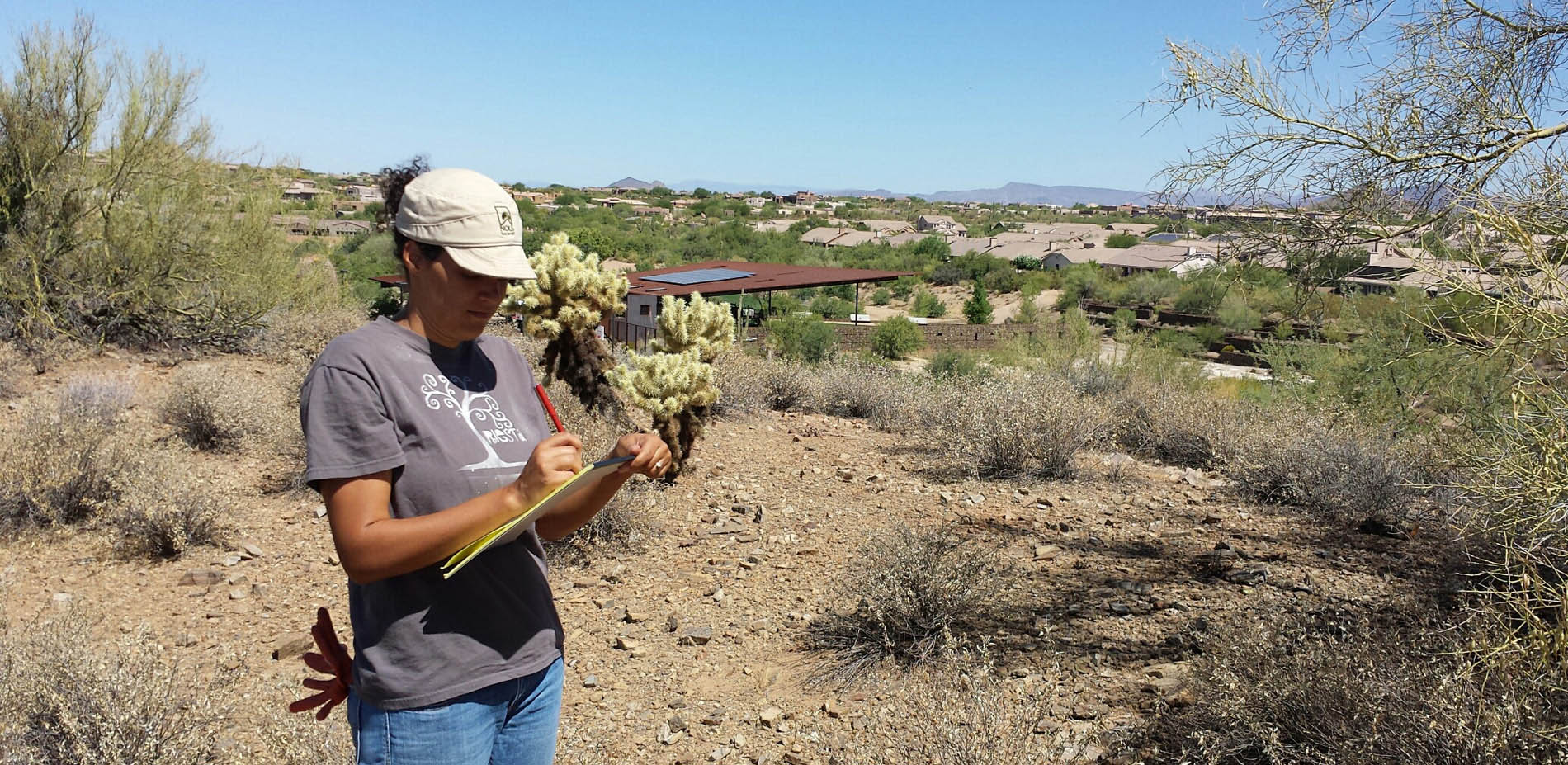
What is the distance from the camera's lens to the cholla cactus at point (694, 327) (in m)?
7.26

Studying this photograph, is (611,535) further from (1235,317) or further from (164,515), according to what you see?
(1235,317)

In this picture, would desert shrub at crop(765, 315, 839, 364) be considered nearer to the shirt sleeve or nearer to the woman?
the woman

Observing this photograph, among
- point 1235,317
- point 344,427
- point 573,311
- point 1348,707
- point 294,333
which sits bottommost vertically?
point 1235,317

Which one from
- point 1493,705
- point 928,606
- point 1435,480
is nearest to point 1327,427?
point 1435,480

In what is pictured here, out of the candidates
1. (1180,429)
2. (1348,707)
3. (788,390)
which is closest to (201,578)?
(1348,707)

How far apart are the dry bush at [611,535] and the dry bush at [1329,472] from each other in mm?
4001

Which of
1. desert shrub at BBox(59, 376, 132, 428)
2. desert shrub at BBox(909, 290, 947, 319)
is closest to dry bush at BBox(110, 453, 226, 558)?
desert shrub at BBox(59, 376, 132, 428)

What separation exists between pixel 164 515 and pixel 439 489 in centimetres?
442

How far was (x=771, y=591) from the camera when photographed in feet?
15.7

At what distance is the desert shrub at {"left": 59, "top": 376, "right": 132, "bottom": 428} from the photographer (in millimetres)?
6742

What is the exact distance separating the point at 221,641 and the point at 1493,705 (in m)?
4.65

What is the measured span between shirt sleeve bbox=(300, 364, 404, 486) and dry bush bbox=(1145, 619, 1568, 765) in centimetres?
228

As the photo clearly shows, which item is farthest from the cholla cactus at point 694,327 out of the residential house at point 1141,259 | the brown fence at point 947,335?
the residential house at point 1141,259

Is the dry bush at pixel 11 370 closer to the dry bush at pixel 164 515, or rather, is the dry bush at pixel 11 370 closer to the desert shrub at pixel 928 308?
the dry bush at pixel 164 515
